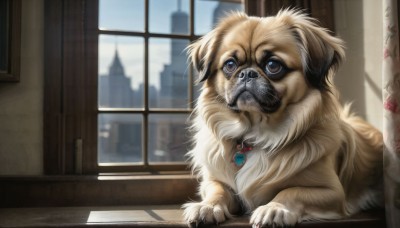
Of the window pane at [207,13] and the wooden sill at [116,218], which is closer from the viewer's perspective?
the wooden sill at [116,218]

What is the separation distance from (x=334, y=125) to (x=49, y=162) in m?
1.09

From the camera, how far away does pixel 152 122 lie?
1945mm

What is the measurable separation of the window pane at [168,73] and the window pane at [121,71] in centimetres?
5

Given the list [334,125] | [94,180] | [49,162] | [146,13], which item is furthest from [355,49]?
[49,162]

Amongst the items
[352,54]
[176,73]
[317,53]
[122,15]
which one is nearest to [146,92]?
[176,73]

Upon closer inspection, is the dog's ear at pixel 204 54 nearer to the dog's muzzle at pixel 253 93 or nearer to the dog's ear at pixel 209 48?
the dog's ear at pixel 209 48

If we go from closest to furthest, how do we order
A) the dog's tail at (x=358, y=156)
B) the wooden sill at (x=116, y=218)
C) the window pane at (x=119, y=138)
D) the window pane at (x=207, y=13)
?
the wooden sill at (x=116, y=218)
the dog's tail at (x=358, y=156)
the window pane at (x=119, y=138)
the window pane at (x=207, y=13)

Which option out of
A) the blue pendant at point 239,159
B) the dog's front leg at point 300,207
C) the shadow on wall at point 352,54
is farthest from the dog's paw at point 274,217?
the shadow on wall at point 352,54

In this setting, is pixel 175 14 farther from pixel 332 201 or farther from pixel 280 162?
pixel 332 201

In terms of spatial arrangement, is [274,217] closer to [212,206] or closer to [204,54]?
[212,206]

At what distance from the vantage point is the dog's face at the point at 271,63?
4.43 ft

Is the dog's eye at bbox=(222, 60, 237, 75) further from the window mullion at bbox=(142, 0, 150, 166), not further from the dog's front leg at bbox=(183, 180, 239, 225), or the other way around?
the window mullion at bbox=(142, 0, 150, 166)

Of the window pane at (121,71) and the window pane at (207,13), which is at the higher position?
the window pane at (207,13)

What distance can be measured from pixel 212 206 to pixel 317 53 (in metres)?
0.58
